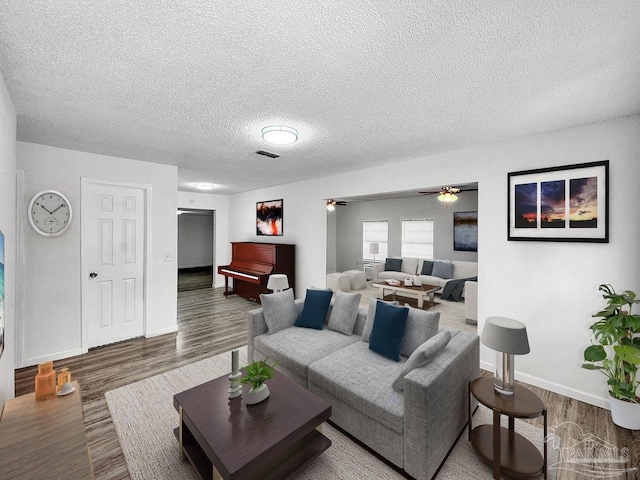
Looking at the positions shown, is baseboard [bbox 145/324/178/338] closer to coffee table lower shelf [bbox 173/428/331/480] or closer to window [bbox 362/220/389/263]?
coffee table lower shelf [bbox 173/428/331/480]

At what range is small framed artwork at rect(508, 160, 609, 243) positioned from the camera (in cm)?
262

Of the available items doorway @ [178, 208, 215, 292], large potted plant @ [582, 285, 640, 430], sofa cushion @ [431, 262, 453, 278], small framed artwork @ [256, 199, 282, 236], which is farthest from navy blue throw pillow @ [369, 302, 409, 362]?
doorway @ [178, 208, 215, 292]

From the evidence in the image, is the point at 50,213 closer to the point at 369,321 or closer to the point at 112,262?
the point at 112,262

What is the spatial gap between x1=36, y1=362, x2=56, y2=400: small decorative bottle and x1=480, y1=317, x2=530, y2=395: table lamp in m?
2.98

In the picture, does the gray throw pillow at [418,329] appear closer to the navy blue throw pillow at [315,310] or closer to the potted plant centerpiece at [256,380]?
the navy blue throw pillow at [315,310]

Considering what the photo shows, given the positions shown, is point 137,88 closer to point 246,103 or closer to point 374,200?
point 246,103

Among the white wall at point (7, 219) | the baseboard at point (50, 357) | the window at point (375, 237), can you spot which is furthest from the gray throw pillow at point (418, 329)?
the window at point (375, 237)

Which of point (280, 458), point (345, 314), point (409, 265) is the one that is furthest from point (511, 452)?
point (409, 265)

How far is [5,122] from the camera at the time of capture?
2.00m

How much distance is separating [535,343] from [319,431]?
2452 millimetres

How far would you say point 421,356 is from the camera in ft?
6.39

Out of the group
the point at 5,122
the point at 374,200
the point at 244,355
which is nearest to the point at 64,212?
the point at 5,122

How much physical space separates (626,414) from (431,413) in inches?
73.8

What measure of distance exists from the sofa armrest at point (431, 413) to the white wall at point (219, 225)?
22.7ft
